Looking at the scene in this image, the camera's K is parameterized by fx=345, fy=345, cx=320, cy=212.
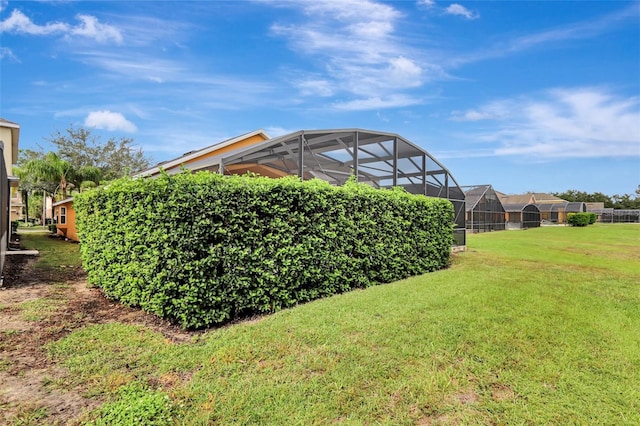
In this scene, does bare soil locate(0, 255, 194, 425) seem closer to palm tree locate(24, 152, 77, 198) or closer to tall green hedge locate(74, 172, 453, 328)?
tall green hedge locate(74, 172, 453, 328)

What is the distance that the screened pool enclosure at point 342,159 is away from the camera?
9617mm

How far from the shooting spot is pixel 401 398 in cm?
314

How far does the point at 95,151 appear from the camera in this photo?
34656mm

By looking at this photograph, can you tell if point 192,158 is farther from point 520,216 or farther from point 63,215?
point 520,216

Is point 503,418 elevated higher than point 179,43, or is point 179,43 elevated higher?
point 179,43

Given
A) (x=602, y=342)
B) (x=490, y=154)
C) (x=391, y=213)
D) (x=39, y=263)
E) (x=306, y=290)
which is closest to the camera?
(x=602, y=342)

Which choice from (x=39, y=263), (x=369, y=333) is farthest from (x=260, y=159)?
(x=39, y=263)

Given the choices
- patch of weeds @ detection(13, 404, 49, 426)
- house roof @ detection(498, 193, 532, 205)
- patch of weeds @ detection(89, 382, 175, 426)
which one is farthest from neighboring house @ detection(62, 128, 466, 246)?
house roof @ detection(498, 193, 532, 205)

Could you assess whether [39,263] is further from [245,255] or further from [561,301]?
[561,301]

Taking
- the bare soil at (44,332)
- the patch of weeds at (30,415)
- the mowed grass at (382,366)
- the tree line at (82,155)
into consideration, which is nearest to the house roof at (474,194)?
the mowed grass at (382,366)

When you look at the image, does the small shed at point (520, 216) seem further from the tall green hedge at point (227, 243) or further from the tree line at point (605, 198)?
the tree line at point (605, 198)

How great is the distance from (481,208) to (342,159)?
74.7 ft

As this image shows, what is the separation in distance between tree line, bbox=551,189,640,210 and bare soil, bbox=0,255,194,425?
8963 cm

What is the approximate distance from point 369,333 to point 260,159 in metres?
6.86
